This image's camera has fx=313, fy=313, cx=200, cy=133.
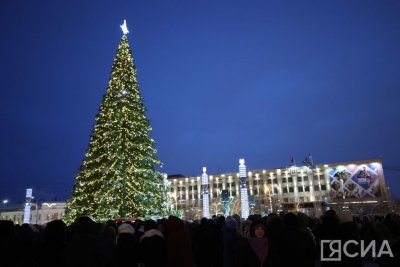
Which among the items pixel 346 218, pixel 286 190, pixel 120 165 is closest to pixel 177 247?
pixel 346 218

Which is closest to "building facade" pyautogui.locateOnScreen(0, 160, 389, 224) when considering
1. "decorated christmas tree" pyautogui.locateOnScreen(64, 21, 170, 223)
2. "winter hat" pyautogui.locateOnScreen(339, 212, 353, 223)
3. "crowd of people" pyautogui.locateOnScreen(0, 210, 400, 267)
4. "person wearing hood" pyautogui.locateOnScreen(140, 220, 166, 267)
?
"decorated christmas tree" pyautogui.locateOnScreen(64, 21, 170, 223)

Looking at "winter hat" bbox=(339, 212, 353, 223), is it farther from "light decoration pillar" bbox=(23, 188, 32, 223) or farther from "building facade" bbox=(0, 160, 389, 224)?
"building facade" bbox=(0, 160, 389, 224)

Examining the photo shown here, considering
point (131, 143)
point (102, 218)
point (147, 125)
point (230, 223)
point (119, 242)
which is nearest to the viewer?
point (119, 242)

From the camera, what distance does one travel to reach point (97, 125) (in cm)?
2194

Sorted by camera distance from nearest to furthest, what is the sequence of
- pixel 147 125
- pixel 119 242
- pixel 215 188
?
pixel 119 242, pixel 147 125, pixel 215 188

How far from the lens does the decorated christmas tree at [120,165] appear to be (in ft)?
67.7

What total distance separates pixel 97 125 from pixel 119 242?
17.5 meters

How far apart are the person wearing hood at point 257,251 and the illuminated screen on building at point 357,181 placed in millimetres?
62877

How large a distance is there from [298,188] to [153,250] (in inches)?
3029

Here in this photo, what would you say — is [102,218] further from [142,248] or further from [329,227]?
[329,227]

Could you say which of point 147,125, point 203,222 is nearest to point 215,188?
point 147,125

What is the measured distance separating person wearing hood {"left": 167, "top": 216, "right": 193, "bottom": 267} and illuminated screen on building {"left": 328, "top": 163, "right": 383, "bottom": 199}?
207 feet

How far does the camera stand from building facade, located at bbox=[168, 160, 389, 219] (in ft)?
196
